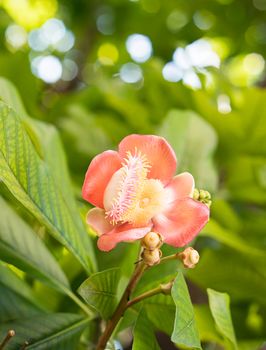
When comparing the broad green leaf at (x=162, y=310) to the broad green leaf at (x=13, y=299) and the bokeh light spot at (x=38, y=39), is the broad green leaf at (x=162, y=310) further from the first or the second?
the bokeh light spot at (x=38, y=39)

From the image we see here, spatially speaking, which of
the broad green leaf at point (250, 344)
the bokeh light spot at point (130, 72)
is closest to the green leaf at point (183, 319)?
the broad green leaf at point (250, 344)

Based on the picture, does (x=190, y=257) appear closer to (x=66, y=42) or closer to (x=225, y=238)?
(x=225, y=238)

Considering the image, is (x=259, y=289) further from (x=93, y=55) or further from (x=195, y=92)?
(x=93, y=55)

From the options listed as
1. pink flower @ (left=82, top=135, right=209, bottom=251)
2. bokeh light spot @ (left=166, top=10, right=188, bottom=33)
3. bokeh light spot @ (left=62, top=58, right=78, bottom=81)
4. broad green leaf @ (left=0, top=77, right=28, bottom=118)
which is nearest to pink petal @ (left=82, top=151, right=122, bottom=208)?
pink flower @ (left=82, top=135, right=209, bottom=251)

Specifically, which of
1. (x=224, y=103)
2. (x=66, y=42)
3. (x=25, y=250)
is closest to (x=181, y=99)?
(x=224, y=103)

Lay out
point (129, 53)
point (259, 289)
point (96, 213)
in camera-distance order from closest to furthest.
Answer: point (96, 213) < point (259, 289) < point (129, 53)

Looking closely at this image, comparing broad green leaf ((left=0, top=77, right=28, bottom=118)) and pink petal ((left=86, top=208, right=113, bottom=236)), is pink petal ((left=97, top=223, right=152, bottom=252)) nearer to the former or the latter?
pink petal ((left=86, top=208, right=113, bottom=236))

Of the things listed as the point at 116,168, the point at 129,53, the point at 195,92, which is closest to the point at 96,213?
the point at 116,168
